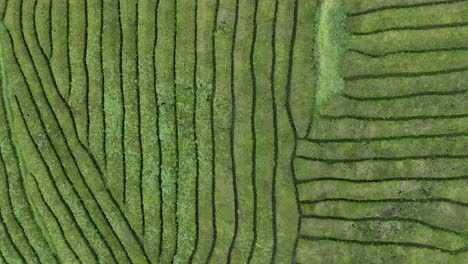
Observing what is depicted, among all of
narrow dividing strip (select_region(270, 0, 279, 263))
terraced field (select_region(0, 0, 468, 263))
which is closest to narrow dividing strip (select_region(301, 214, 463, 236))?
terraced field (select_region(0, 0, 468, 263))

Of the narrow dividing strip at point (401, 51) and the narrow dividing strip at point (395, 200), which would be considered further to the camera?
the narrow dividing strip at point (395, 200)

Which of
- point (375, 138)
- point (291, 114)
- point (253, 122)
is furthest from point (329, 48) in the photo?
point (253, 122)

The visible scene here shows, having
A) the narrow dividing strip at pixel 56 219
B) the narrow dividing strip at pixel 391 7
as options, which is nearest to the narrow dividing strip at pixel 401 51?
the narrow dividing strip at pixel 391 7

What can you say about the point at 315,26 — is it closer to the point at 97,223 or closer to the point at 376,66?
the point at 376,66

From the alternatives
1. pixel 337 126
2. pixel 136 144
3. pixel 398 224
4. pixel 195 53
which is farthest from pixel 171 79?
pixel 398 224

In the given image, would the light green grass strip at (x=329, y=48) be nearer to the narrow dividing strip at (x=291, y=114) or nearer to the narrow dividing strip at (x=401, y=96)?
the narrow dividing strip at (x=401, y=96)

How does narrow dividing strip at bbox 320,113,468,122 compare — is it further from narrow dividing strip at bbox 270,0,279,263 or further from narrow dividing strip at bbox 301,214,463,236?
narrow dividing strip at bbox 301,214,463,236
